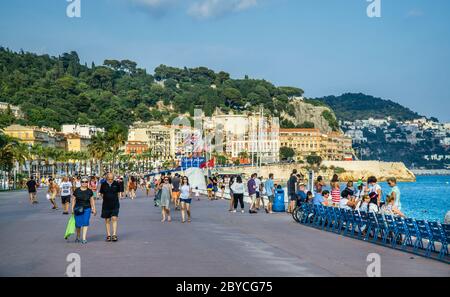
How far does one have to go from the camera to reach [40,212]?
33.0 meters

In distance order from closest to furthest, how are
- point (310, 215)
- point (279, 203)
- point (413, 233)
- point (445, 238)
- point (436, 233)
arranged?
point (445, 238) < point (436, 233) < point (413, 233) < point (310, 215) < point (279, 203)

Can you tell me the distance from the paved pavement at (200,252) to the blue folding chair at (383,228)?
1.57 feet

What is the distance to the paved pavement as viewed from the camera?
13984 millimetres

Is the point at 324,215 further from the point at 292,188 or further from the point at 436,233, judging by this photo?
the point at 436,233

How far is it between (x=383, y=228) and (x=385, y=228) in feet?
0.57

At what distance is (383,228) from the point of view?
1919cm

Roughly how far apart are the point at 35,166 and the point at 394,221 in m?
136

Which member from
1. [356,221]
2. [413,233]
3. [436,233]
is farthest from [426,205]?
[436,233]

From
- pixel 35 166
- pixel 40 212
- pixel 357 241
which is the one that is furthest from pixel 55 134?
pixel 357 241

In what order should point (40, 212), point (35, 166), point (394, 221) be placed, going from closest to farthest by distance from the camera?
point (394, 221)
point (40, 212)
point (35, 166)

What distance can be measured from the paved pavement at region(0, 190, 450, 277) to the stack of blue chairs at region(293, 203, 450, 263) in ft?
1.42

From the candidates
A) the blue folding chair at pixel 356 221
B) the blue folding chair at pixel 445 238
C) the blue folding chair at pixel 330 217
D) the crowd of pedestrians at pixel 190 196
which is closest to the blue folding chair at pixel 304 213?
the crowd of pedestrians at pixel 190 196
